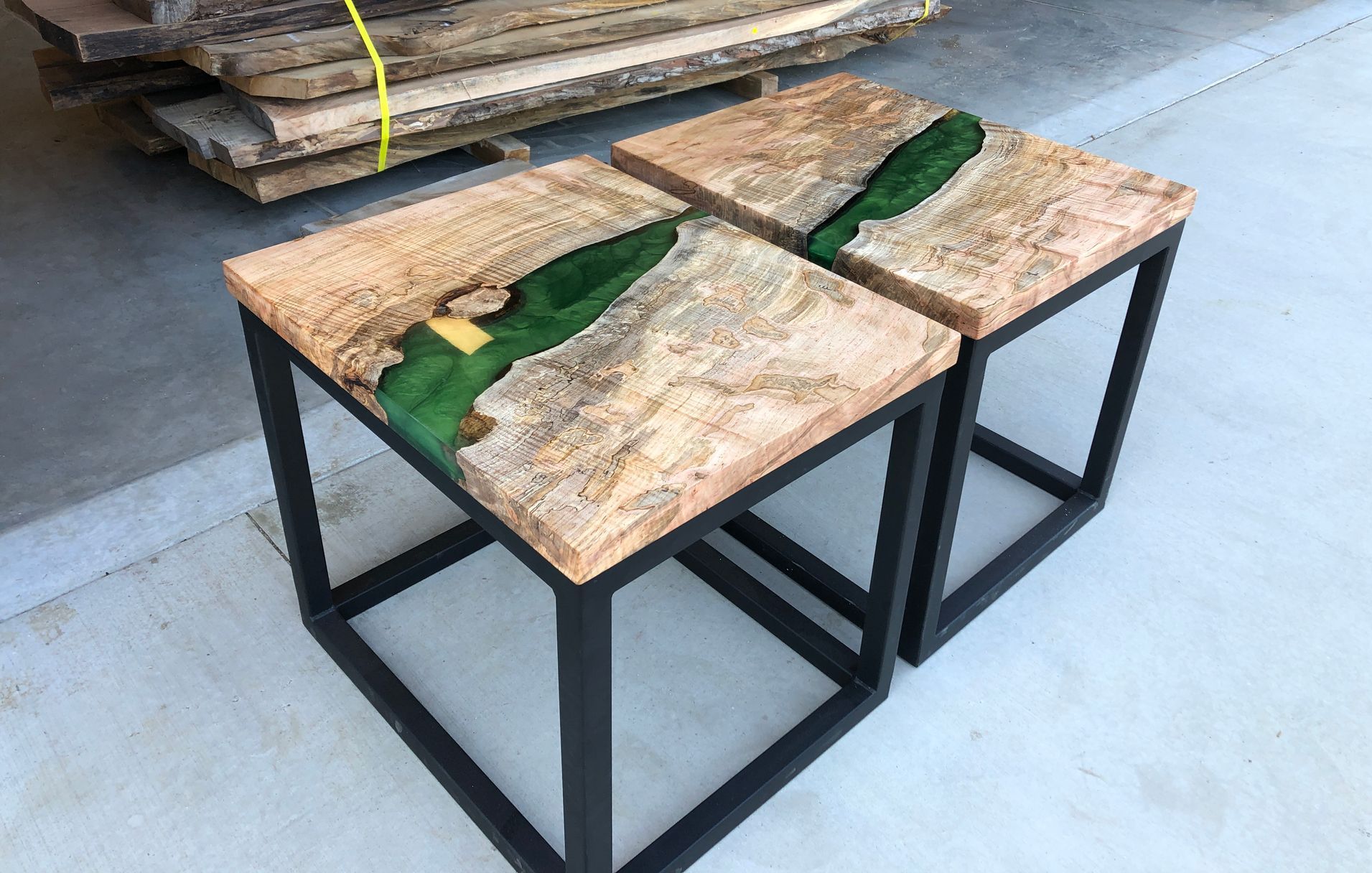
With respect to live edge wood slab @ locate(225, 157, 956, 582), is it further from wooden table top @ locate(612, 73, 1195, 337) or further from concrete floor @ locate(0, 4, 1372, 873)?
concrete floor @ locate(0, 4, 1372, 873)

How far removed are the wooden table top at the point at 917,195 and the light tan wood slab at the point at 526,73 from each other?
1164 mm

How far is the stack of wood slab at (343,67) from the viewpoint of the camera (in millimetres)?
2395

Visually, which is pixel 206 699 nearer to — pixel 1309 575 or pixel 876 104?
pixel 876 104

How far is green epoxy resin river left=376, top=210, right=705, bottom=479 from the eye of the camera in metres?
1.00

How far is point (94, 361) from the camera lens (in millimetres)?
2119

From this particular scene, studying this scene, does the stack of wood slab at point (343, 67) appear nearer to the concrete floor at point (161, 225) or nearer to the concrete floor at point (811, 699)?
the concrete floor at point (161, 225)

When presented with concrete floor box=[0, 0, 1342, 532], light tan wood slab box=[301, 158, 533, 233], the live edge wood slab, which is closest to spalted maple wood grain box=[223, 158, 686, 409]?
the live edge wood slab

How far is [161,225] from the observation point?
2631mm

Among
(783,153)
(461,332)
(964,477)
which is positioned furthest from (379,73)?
(964,477)

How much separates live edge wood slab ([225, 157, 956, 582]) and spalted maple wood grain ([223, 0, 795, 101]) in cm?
127

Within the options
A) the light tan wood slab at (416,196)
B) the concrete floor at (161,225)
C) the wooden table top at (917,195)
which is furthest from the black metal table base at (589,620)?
the light tan wood slab at (416,196)

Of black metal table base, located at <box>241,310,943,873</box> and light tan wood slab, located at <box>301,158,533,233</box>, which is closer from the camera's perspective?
black metal table base, located at <box>241,310,943,873</box>

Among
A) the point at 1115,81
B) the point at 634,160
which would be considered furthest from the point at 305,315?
the point at 1115,81

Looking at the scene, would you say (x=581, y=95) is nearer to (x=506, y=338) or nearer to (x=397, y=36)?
(x=397, y=36)
